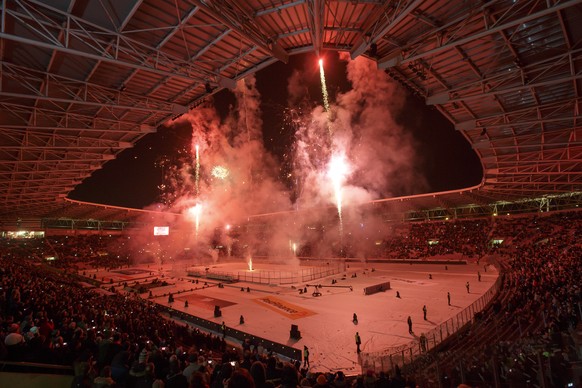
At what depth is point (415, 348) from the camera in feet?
43.7

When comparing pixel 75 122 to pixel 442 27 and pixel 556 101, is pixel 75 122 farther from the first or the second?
pixel 556 101

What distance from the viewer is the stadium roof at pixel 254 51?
8.34 metres

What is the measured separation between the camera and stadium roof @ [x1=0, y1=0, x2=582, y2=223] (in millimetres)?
8336

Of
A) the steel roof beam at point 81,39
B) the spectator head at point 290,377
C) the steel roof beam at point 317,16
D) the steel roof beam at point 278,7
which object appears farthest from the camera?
the steel roof beam at point 278,7

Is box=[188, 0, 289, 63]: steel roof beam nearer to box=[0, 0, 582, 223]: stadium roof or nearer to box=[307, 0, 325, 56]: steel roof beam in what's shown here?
box=[0, 0, 582, 223]: stadium roof

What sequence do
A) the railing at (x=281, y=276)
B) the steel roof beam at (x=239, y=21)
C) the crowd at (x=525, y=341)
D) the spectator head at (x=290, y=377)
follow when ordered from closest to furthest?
1. the spectator head at (x=290, y=377)
2. the crowd at (x=525, y=341)
3. the steel roof beam at (x=239, y=21)
4. the railing at (x=281, y=276)

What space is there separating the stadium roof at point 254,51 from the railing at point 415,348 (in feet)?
30.0

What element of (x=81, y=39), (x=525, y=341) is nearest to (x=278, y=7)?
(x=81, y=39)

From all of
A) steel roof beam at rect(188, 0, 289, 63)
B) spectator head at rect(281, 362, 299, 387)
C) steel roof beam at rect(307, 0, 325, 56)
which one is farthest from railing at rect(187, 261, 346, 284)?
spectator head at rect(281, 362, 299, 387)

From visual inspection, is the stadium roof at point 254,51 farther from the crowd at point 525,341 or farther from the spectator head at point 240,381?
the spectator head at point 240,381

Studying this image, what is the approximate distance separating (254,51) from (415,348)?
43.1ft

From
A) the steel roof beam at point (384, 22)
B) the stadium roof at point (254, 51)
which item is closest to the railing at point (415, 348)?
the steel roof beam at point (384, 22)

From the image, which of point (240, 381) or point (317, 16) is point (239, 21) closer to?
point (317, 16)

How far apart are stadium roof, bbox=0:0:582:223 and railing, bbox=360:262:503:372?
9149 mm
